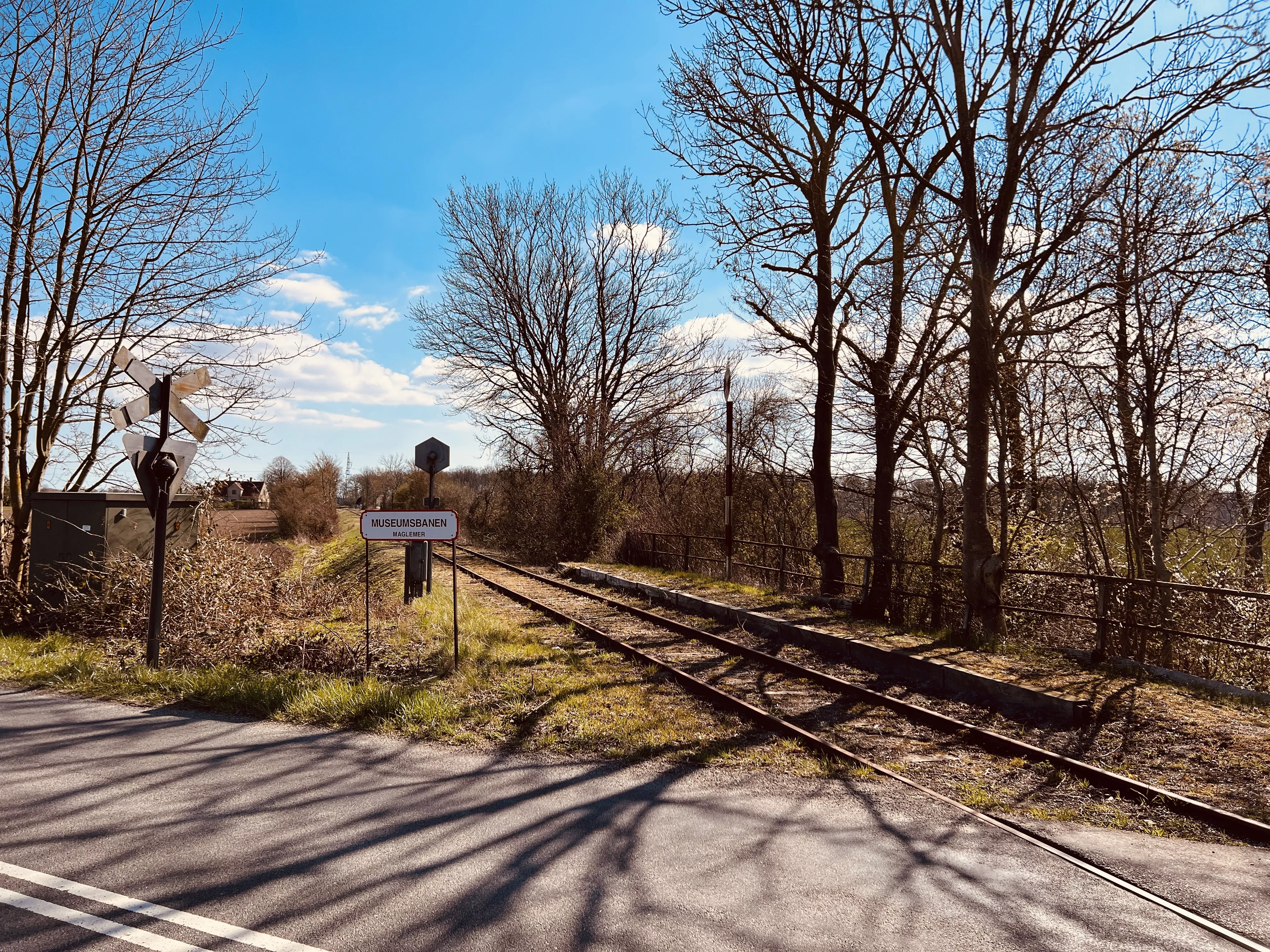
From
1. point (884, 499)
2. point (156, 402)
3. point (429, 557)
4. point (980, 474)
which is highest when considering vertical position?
point (156, 402)

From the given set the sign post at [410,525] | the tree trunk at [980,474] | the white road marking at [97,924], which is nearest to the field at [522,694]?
the sign post at [410,525]

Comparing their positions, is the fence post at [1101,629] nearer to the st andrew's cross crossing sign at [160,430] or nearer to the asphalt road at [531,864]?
the asphalt road at [531,864]

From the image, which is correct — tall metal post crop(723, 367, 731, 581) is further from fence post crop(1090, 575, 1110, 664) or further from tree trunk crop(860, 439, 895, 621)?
fence post crop(1090, 575, 1110, 664)

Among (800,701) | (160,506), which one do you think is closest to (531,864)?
(800,701)

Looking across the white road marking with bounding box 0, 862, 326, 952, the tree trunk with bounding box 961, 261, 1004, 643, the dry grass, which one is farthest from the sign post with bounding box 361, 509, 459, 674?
the tree trunk with bounding box 961, 261, 1004, 643

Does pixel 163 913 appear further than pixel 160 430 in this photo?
No

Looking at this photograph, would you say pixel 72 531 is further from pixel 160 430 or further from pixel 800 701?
pixel 800 701

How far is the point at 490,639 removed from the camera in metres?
10.9

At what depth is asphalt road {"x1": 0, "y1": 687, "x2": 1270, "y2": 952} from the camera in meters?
3.50

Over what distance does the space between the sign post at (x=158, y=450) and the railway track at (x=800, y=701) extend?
5443 mm

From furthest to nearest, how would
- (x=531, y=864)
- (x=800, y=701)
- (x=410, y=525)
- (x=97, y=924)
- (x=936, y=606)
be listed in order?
(x=936, y=606) → (x=410, y=525) → (x=800, y=701) → (x=531, y=864) → (x=97, y=924)

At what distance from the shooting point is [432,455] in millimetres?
16641

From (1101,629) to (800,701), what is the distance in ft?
13.1

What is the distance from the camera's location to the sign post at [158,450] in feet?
29.0
